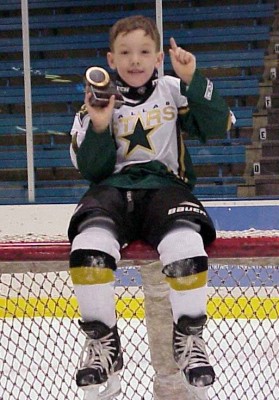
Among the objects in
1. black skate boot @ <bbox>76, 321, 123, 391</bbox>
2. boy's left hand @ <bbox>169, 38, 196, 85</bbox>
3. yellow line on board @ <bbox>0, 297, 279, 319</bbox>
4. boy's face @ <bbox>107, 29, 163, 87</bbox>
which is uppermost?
boy's face @ <bbox>107, 29, 163, 87</bbox>

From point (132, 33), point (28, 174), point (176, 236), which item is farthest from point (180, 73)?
point (28, 174)

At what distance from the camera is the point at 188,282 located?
3.81 feet

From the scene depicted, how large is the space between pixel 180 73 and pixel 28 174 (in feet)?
7.08

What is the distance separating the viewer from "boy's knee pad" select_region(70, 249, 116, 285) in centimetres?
116

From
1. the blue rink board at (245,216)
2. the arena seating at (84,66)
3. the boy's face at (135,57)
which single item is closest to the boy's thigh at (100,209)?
the boy's face at (135,57)

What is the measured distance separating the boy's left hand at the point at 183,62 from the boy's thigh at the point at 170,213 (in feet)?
0.66

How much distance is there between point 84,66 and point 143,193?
9.02ft

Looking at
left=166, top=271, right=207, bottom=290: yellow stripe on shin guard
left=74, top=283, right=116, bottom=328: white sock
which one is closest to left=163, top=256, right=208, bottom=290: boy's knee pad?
left=166, top=271, right=207, bottom=290: yellow stripe on shin guard

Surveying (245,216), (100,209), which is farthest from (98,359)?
(245,216)

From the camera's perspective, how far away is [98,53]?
3.97 meters

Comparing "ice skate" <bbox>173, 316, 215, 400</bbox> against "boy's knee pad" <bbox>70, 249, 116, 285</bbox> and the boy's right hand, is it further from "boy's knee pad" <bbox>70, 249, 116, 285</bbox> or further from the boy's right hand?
the boy's right hand

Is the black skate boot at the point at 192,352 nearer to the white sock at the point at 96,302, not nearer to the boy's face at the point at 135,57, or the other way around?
the white sock at the point at 96,302

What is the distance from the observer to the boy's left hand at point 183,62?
1.28 m

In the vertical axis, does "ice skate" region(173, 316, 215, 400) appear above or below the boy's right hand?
below
